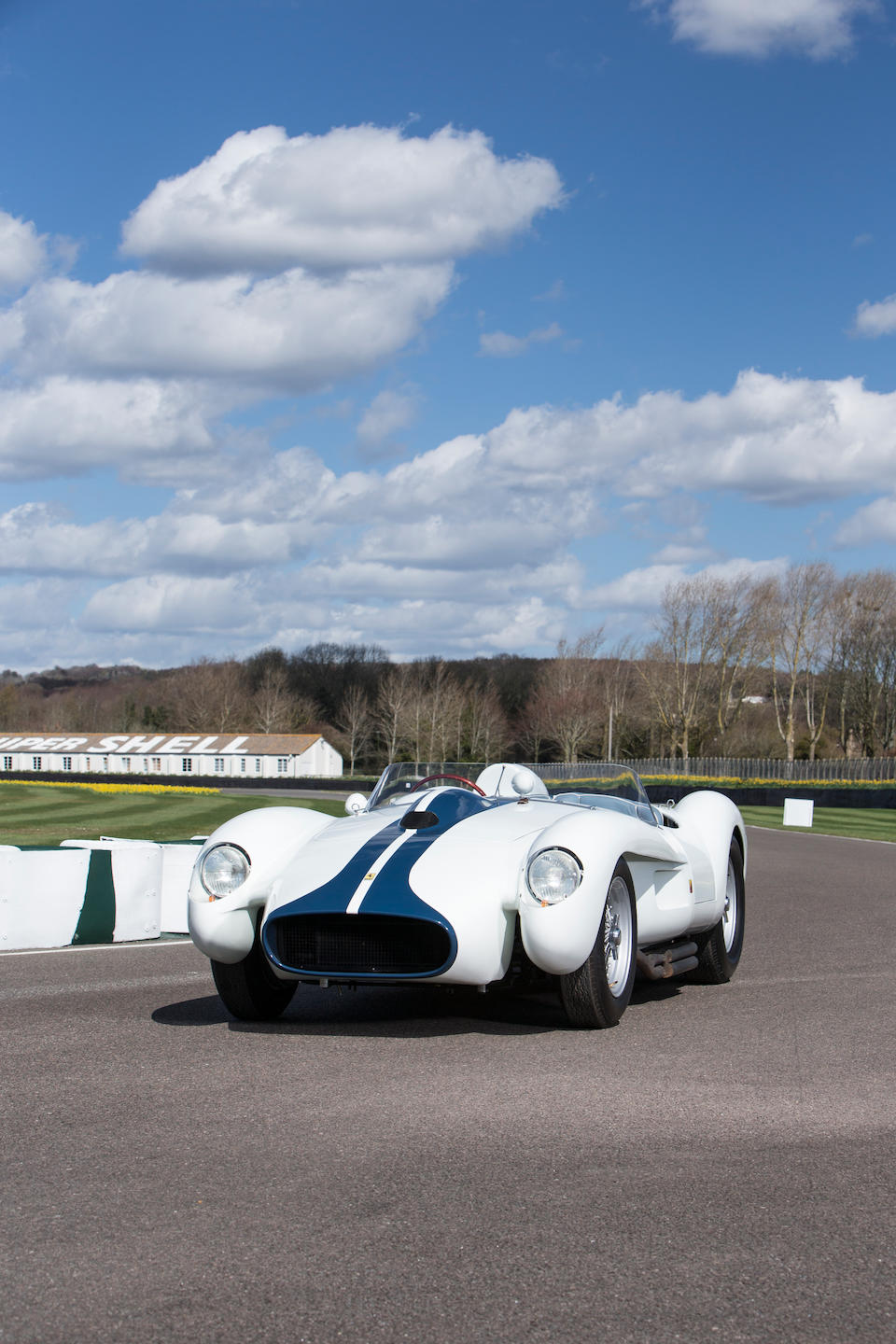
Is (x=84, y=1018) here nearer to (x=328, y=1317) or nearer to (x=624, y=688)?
(x=328, y=1317)

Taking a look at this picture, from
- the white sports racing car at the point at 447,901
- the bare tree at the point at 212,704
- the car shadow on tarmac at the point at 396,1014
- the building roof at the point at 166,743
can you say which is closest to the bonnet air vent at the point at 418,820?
the white sports racing car at the point at 447,901

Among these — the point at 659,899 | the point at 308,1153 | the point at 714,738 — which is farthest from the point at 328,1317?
the point at 714,738

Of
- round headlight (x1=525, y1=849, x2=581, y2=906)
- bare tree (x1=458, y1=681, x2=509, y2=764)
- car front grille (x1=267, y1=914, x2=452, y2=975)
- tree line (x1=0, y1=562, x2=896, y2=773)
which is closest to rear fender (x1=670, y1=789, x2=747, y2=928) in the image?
round headlight (x1=525, y1=849, x2=581, y2=906)

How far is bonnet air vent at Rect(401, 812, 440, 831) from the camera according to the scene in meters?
6.63

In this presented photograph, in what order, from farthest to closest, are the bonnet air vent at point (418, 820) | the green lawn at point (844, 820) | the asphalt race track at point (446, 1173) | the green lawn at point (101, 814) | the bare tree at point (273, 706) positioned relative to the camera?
the bare tree at point (273, 706) < the green lawn at point (844, 820) < the green lawn at point (101, 814) < the bonnet air vent at point (418, 820) < the asphalt race track at point (446, 1173)

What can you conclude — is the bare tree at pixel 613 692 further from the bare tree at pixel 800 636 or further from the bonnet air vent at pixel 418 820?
the bonnet air vent at pixel 418 820

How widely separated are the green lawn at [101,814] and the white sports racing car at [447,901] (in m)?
14.2

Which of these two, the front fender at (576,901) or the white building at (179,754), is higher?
the front fender at (576,901)

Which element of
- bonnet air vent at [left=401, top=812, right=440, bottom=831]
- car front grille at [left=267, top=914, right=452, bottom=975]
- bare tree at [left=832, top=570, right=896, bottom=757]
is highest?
bare tree at [left=832, top=570, right=896, bottom=757]

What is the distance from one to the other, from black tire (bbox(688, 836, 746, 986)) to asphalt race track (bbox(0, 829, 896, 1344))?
86 centimetres

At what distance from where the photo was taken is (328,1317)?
2926 millimetres

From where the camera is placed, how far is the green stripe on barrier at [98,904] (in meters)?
10.2

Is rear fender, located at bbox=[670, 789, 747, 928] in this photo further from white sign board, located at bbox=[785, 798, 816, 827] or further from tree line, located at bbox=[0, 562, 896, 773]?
tree line, located at bbox=[0, 562, 896, 773]

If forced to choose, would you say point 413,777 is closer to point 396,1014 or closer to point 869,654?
point 396,1014
